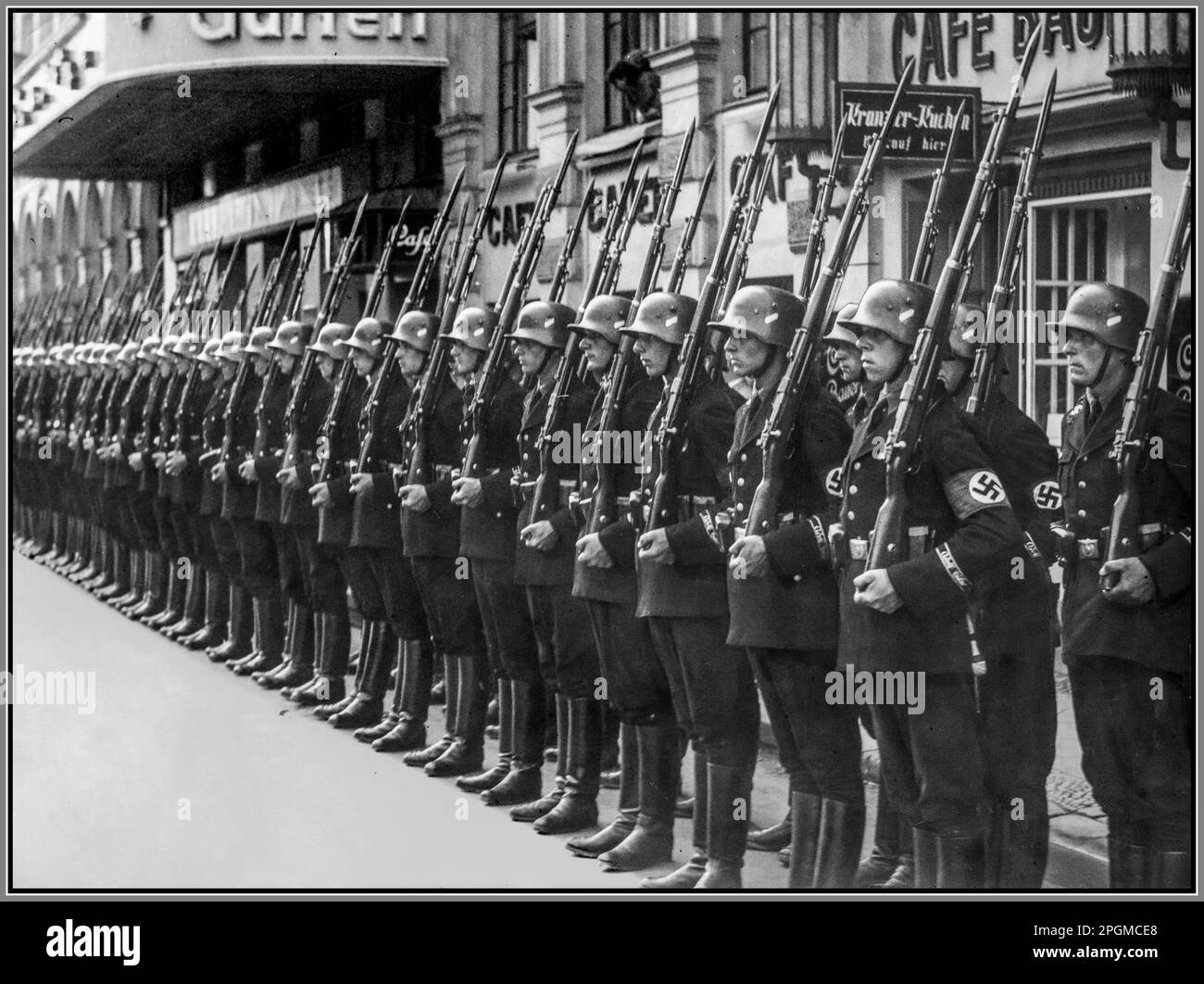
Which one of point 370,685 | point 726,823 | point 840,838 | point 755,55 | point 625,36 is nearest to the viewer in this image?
point 840,838

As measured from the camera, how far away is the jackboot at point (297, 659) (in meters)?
10.6

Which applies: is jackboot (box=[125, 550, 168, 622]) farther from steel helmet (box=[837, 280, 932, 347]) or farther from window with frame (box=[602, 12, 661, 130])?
steel helmet (box=[837, 280, 932, 347])

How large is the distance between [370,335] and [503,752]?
7.98 feet

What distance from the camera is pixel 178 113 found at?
31.0 feet

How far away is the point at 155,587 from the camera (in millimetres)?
12820

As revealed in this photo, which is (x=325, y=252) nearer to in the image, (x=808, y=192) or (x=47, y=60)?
(x=47, y=60)

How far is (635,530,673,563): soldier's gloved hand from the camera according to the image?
701 cm

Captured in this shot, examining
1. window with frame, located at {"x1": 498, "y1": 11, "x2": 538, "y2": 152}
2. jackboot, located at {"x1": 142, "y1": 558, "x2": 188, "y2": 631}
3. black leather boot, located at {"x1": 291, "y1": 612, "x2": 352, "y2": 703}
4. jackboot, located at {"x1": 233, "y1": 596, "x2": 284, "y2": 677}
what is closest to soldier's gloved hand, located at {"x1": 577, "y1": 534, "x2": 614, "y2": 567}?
window with frame, located at {"x1": 498, "y1": 11, "x2": 538, "y2": 152}

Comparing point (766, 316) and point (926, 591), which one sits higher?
point (766, 316)

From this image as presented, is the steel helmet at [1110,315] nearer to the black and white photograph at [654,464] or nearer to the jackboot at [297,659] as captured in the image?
the black and white photograph at [654,464]

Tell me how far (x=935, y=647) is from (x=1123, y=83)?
245cm

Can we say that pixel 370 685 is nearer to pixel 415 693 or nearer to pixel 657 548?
pixel 415 693

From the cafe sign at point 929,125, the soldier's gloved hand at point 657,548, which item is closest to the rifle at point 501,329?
the soldier's gloved hand at point 657,548

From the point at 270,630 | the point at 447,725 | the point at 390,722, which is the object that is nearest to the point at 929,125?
the point at 447,725
